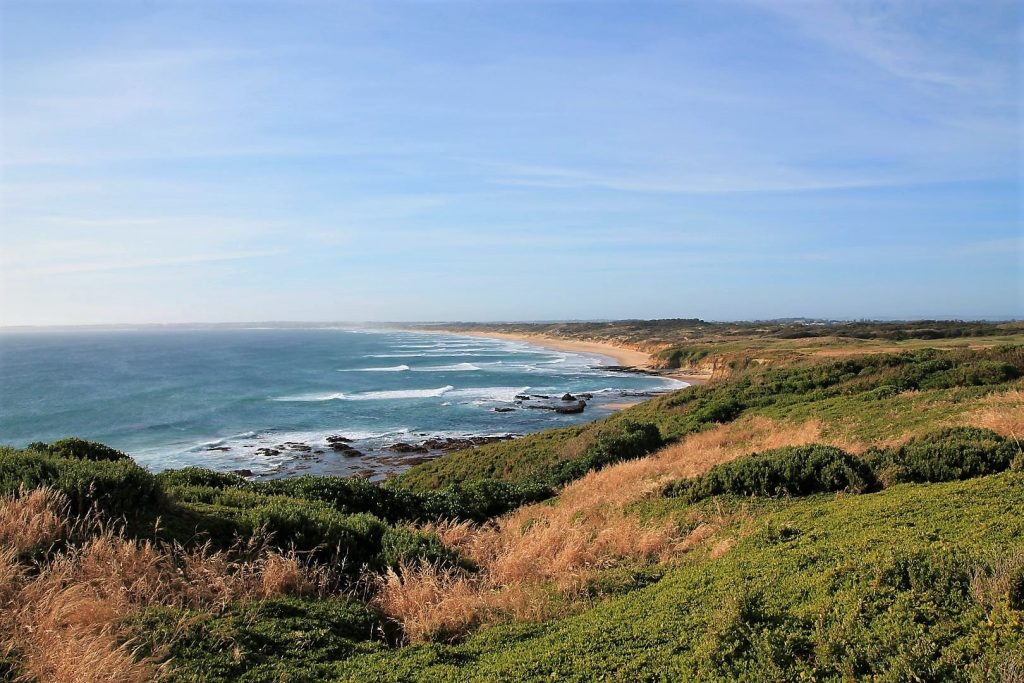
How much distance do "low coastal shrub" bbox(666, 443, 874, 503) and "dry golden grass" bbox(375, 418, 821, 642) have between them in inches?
43.8

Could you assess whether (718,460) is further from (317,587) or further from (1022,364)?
(1022,364)

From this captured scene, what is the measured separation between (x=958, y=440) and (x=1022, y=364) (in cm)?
1570

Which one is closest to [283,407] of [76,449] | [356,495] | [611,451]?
[611,451]

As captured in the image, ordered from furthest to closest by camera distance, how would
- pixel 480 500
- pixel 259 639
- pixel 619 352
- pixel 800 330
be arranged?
pixel 619 352 < pixel 800 330 < pixel 480 500 < pixel 259 639

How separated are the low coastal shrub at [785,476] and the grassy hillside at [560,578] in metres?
0.05

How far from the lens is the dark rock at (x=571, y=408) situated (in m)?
48.8

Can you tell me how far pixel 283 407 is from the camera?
177 ft

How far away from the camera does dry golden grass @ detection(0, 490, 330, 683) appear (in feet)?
14.0

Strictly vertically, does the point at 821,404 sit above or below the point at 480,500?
above

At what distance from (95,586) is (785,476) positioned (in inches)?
405

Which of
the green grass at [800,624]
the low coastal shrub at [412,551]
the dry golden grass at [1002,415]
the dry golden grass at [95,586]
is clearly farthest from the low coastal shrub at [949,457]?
the dry golden grass at [95,586]

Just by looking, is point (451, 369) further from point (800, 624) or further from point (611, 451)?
point (800, 624)

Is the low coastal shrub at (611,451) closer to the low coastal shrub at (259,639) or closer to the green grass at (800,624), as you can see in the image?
the green grass at (800,624)

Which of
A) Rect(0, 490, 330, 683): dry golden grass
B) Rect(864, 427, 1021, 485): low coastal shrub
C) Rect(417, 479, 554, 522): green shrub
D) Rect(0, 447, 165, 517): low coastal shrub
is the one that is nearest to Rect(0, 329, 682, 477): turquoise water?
Rect(417, 479, 554, 522): green shrub
